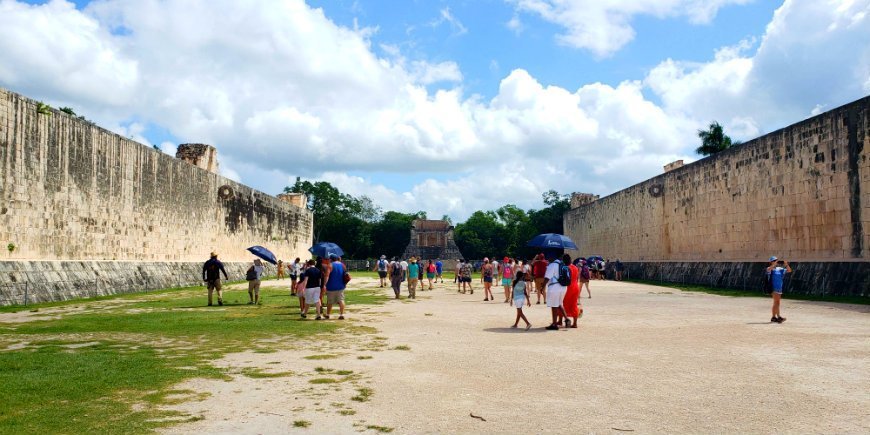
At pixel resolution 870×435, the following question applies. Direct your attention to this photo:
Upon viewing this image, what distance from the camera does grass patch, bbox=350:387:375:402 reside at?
18.3 ft

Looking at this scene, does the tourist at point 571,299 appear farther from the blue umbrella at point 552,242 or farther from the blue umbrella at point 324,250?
the blue umbrella at point 324,250

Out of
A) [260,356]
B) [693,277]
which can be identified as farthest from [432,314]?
[693,277]

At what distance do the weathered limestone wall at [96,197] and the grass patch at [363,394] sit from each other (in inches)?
506

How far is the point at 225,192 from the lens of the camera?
29844 mm

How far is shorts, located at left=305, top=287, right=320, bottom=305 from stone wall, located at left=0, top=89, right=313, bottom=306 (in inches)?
310

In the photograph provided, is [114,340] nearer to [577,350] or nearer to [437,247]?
[577,350]

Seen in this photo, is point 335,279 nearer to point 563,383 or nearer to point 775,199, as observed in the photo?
point 563,383

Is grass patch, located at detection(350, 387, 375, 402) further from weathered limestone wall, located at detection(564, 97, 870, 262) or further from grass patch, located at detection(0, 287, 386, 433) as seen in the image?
weathered limestone wall, located at detection(564, 97, 870, 262)

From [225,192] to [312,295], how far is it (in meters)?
19.1

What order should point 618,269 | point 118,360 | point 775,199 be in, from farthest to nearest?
point 618,269 → point 775,199 → point 118,360

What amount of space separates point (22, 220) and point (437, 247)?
55686 mm

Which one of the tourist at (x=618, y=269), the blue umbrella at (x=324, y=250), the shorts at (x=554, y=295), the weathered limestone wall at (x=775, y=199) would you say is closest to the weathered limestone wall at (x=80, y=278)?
the blue umbrella at (x=324, y=250)

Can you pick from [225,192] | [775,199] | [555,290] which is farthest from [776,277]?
[225,192]

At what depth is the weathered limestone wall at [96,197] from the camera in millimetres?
15492
